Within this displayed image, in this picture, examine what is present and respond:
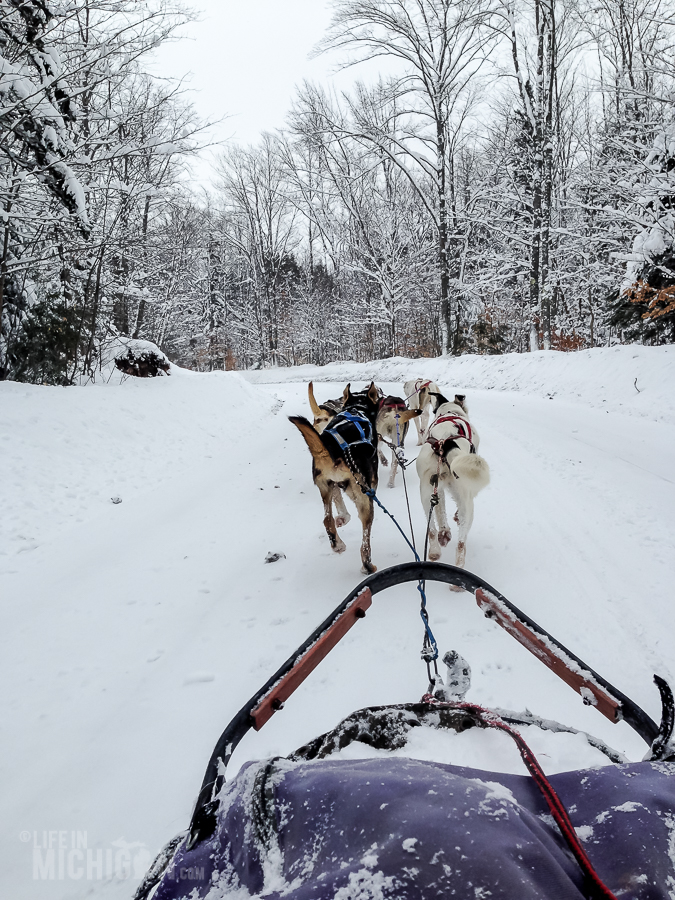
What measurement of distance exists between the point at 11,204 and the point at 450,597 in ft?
24.3

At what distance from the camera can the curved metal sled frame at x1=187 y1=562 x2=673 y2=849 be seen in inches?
40.0

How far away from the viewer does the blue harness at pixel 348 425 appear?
353 cm

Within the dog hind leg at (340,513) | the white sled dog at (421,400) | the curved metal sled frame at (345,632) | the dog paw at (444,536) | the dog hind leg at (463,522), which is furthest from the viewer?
the white sled dog at (421,400)

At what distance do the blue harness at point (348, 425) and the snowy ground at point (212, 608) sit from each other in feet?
3.53

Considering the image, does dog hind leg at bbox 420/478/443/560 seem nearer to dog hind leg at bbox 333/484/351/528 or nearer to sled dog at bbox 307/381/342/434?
dog hind leg at bbox 333/484/351/528

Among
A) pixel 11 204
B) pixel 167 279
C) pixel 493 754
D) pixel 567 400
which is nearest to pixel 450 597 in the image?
pixel 493 754

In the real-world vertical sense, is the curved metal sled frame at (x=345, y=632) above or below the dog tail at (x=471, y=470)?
below

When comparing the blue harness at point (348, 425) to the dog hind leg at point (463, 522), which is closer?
the dog hind leg at point (463, 522)

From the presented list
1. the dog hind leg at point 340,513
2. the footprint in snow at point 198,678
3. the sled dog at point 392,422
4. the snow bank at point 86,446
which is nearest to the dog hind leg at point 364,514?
the dog hind leg at point 340,513

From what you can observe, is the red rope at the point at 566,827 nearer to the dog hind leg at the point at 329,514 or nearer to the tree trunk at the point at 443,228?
the dog hind leg at the point at 329,514

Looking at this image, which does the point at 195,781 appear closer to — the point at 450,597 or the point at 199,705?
the point at 199,705

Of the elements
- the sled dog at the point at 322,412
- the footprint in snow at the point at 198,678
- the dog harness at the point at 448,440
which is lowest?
the footprint in snow at the point at 198,678

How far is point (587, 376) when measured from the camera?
10641mm

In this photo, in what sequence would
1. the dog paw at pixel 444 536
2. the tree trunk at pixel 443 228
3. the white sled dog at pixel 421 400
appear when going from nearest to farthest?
the dog paw at pixel 444 536, the white sled dog at pixel 421 400, the tree trunk at pixel 443 228
